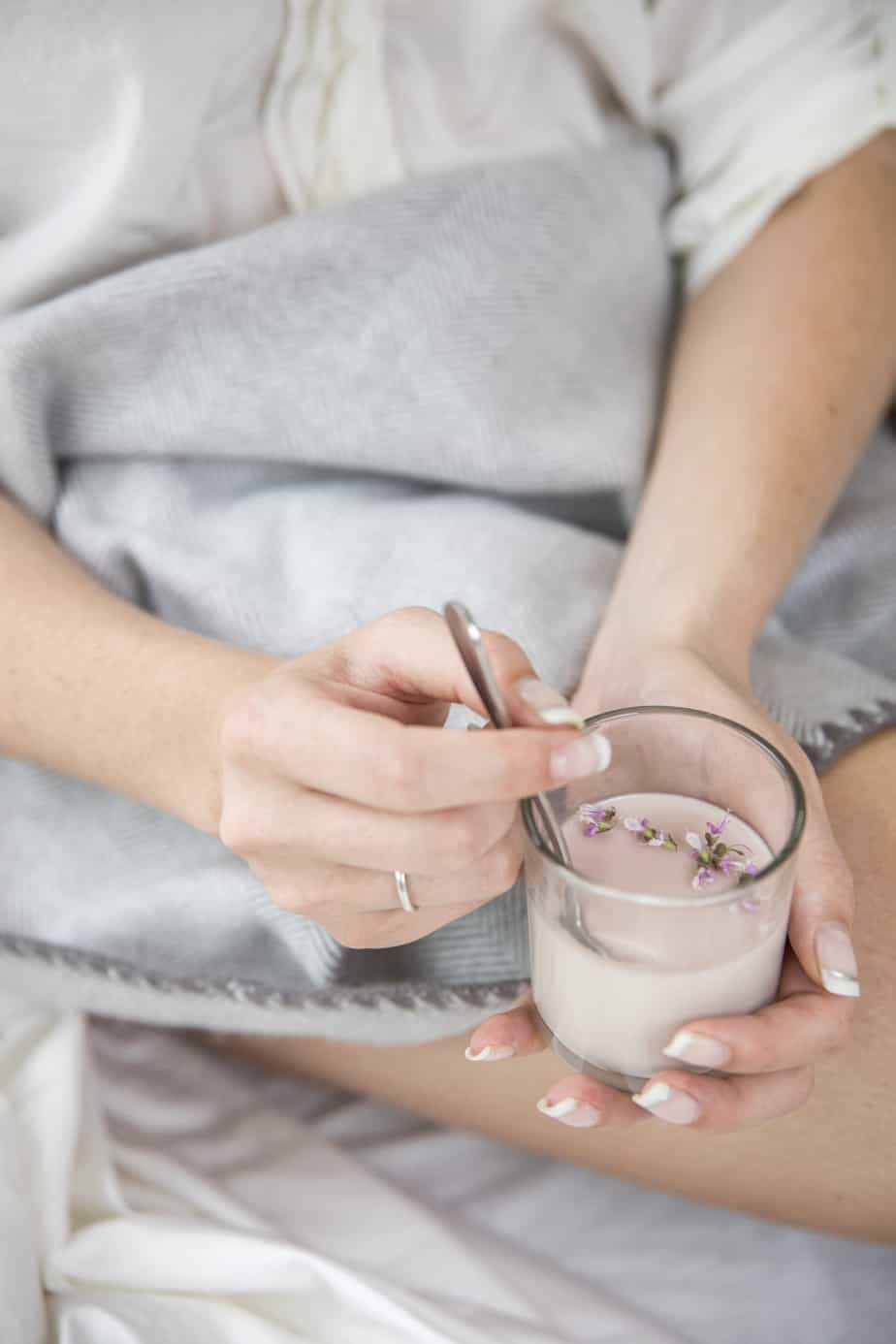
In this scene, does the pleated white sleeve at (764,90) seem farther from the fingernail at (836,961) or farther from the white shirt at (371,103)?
the fingernail at (836,961)

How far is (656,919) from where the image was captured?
20.0 inches

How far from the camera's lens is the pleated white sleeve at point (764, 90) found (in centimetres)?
99

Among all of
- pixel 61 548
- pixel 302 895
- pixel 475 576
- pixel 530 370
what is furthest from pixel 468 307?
pixel 302 895

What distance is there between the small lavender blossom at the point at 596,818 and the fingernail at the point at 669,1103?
126 mm

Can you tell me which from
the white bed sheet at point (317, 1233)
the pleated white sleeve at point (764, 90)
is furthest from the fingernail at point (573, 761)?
the pleated white sleeve at point (764, 90)

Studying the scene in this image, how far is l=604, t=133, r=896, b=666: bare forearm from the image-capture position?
0.82 m

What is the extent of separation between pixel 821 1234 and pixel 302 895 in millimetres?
540

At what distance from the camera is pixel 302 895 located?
58 centimetres

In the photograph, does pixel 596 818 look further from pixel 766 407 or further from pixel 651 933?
pixel 766 407

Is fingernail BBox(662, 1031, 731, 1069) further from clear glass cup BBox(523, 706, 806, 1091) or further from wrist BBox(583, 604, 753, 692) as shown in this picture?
wrist BBox(583, 604, 753, 692)

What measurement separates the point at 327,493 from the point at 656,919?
48 centimetres

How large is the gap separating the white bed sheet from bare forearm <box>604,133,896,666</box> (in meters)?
0.46

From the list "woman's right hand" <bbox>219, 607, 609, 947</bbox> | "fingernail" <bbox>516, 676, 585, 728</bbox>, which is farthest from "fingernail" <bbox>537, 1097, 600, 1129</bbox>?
"fingernail" <bbox>516, 676, 585, 728</bbox>

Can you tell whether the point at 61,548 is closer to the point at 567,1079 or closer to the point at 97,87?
the point at 97,87
